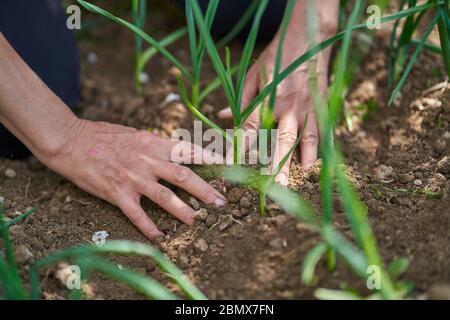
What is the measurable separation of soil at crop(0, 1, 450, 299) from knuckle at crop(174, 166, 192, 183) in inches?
2.3

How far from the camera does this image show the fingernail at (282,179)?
1410 millimetres

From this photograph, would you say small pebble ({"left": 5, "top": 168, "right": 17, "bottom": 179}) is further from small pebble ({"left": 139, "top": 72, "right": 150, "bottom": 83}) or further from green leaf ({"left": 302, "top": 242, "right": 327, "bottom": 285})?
green leaf ({"left": 302, "top": 242, "right": 327, "bottom": 285})

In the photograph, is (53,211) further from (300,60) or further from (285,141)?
(300,60)

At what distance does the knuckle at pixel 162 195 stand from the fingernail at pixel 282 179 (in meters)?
0.27

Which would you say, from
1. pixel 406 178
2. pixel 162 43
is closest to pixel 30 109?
pixel 162 43

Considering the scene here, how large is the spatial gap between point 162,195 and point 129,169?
0.12 metres

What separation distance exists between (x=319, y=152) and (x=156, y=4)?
116cm

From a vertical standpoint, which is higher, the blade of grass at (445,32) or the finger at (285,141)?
the blade of grass at (445,32)

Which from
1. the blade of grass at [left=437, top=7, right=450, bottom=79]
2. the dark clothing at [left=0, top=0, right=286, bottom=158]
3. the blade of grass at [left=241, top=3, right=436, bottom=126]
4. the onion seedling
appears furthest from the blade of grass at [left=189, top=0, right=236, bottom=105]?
the dark clothing at [left=0, top=0, right=286, bottom=158]

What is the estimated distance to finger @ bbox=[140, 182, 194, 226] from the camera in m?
1.42

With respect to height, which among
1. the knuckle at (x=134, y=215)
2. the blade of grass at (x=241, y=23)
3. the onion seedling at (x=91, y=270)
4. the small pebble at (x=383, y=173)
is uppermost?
the blade of grass at (x=241, y=23)

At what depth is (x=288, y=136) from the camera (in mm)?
1525

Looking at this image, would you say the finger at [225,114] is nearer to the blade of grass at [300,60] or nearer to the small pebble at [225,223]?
the blade of grass at [300,60]

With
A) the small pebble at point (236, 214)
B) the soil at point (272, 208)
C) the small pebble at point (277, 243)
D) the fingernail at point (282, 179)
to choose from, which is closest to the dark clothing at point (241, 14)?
the soil at point (272, 208)
